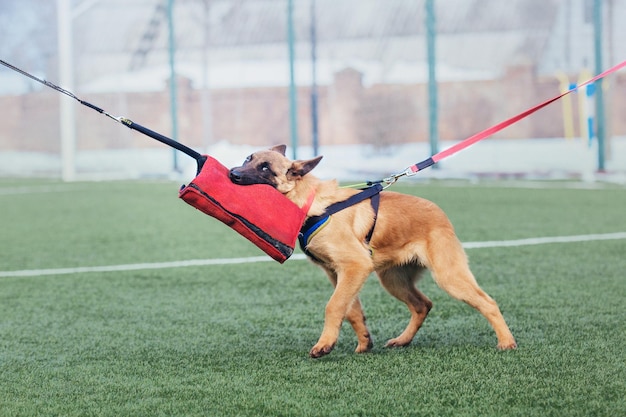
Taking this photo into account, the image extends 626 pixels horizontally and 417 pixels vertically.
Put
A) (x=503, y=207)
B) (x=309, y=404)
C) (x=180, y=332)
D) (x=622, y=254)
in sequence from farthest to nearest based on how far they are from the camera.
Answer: (x=503, y=207) < (x=622, y=254) < (x=180, y=332) < (x=309, y=404)

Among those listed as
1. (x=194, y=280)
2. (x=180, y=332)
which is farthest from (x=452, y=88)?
(x=180, y=332)

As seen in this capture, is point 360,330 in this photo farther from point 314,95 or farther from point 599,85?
point 314,95

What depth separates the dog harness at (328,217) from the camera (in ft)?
13.1

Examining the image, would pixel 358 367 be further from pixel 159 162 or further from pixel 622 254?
pixel 159 162

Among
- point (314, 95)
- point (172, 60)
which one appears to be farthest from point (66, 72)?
point (314, 95)

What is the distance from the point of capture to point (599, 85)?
1577cm

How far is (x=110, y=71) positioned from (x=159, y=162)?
342 centimetres

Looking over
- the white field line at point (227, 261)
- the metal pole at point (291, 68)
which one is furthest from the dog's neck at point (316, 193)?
the metal pole at point (291, 68)

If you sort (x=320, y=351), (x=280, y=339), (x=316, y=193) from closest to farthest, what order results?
(x=320, y=351) → (x=316, y=193) → (x=280, y=339)

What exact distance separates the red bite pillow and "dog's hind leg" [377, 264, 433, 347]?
576 millimetres

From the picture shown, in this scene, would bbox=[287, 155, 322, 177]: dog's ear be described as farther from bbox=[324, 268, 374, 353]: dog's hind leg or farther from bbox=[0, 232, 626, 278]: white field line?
bbox=[0, 232, 626, 278]: white field line

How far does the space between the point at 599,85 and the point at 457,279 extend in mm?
12674

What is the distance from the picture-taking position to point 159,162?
2650cm

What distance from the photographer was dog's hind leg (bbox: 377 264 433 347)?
429 cm
